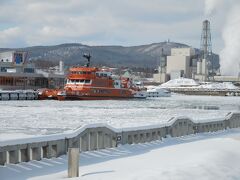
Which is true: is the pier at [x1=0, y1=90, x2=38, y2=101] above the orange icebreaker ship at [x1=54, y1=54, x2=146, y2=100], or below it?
below

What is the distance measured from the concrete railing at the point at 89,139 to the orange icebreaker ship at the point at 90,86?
4509 centimetres

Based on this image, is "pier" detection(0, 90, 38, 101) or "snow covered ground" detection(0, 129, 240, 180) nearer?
"snow covered ground" detection(0, 129, 240, 180)

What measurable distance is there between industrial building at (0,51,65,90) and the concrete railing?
73.2 m

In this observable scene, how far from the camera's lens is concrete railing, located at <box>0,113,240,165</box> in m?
12.6

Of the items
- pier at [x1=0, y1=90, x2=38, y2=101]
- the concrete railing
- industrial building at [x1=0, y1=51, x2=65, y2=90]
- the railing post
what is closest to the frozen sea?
the concrete railing

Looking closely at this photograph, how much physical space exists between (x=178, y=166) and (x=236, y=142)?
7.47 meters

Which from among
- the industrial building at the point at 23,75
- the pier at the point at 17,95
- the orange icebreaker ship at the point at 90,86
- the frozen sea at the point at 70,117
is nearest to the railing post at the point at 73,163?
the frozen sea at the point at 70,117

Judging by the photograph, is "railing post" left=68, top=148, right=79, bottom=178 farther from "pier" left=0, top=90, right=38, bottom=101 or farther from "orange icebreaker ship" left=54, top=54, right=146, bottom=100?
"orange icebreaker ship" left=54, top=54, right=146, bottom=100

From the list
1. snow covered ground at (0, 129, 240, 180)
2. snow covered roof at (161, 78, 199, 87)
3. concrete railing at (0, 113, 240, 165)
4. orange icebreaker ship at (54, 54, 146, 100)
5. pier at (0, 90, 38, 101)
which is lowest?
snow covered ground at (0, 129, 240, 180)

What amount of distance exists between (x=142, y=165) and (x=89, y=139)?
2894 millimetres

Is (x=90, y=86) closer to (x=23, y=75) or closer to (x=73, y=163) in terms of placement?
(x=23, y=75)

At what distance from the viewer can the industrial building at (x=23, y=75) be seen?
303 ft

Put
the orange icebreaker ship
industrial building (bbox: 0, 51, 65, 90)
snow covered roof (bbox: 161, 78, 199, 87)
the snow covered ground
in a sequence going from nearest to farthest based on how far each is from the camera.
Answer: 1. the snow covered ground
2. the orange icebreaker ship
3. industrial building (bbox: 0, 51, 65, 90)
4. snow covered roof (bbox: 161, 78, 199, 87)

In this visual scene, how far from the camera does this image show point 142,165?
13.0 meters
